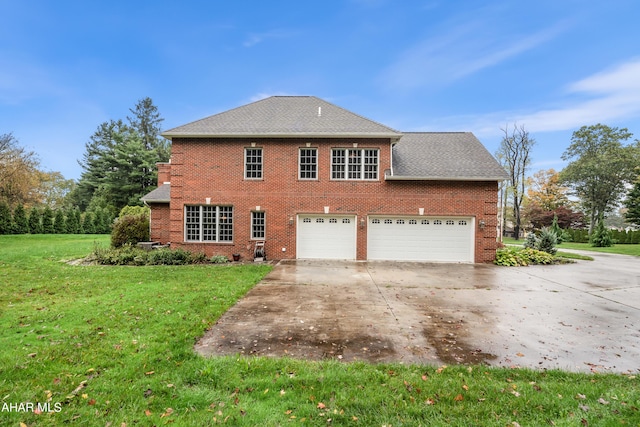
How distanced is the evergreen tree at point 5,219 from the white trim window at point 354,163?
27644mm

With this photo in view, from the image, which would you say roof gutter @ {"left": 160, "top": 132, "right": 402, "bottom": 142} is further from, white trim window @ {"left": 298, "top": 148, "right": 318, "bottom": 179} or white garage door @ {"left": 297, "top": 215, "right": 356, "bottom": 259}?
white garage door @ {"left": 297, "top": 215, "right": 356, "bottom": 259}

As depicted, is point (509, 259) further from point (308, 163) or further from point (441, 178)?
point (308, 163)

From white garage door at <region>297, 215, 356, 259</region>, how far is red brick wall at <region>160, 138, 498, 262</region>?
381mm

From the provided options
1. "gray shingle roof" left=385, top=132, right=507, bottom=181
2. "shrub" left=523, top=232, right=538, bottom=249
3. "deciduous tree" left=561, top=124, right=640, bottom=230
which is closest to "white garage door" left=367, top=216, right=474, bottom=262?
"gray shingle roof" left=385, top=132, right=507, bottom=181

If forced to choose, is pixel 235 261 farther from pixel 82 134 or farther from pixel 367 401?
pixel 82 134

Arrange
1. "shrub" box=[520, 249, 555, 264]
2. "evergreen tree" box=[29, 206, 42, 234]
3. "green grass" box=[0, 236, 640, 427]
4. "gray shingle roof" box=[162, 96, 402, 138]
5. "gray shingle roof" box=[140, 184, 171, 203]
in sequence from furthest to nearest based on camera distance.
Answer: "evergreen tree" box=[29, 206, 42, 234], "gray shingle roof" box=[140, 184, 171, 203], "shrub" box=[520, 249, 555, 264], "gray shingle roof" box=[162, 96, 402, 138], "green grass" box=[0, 236, 640, 427]

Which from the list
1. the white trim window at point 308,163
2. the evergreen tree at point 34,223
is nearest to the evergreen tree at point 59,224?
the evergreen tree at point 34,223

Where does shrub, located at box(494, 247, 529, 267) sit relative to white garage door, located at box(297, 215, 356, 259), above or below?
below

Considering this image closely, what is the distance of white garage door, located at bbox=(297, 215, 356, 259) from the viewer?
12.7 m

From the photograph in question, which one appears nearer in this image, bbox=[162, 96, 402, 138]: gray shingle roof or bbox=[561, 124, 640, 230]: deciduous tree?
bbox=[162, 96, 402, 138]: gray shingle roof

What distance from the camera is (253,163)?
41.8 feet

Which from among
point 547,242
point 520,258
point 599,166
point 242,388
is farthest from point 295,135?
point 599,166

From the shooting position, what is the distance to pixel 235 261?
1230 centimetres

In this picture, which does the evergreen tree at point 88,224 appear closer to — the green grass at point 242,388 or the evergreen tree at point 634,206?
the green grass at point 242,388
